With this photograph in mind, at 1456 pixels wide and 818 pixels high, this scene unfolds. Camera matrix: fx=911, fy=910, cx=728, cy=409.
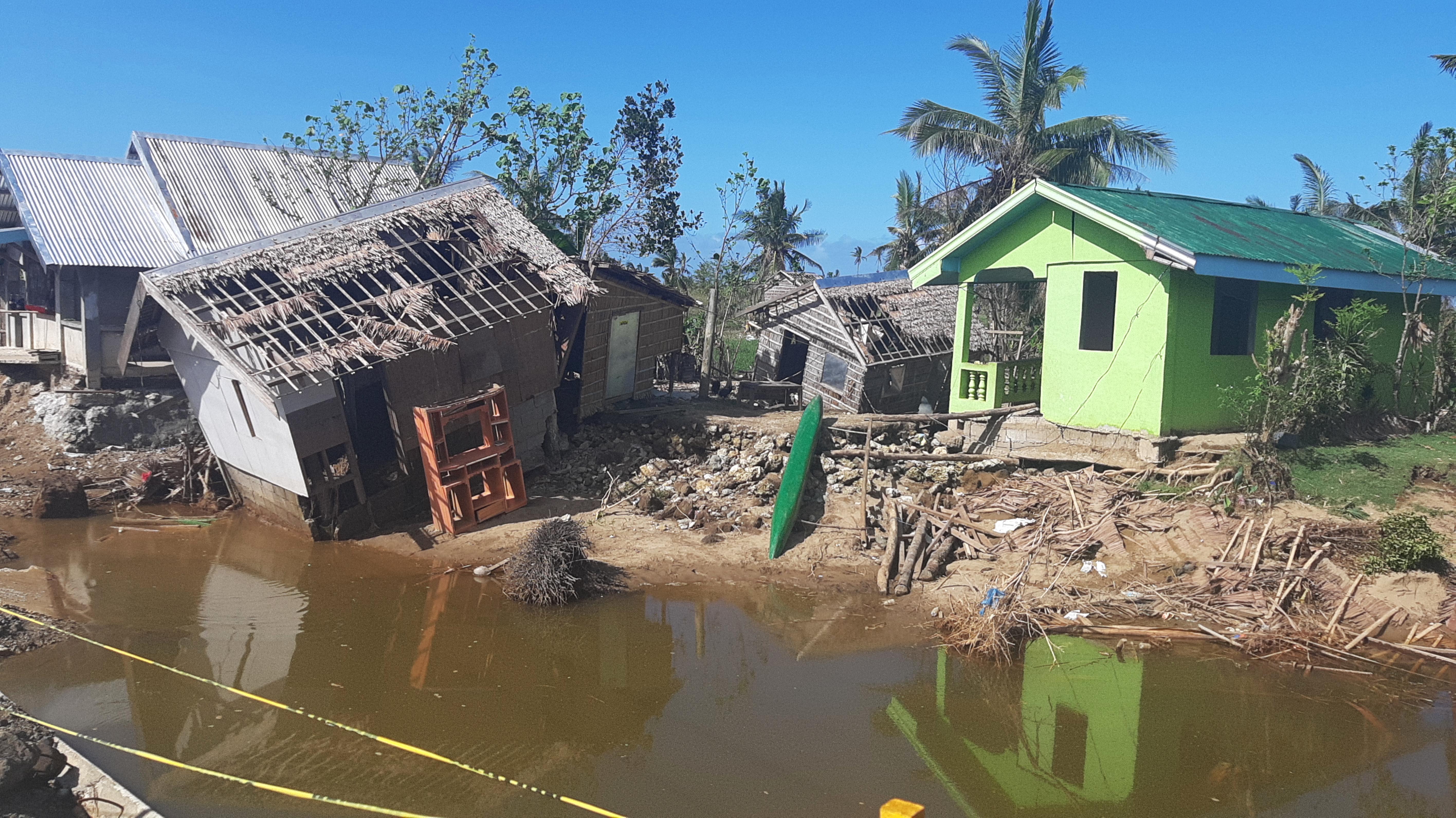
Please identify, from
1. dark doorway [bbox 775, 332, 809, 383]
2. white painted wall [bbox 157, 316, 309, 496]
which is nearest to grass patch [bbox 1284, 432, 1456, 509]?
dark doorway [bbox 775, 332, 809, 383]

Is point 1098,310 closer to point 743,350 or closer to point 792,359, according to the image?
point 792,359

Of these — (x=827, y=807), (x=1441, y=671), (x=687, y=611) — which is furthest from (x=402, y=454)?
(x=1441, y=671)

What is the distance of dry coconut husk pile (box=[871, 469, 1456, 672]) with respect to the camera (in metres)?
8.88

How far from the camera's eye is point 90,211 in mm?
17328

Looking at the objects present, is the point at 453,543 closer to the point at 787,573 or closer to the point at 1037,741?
the point at 787,573

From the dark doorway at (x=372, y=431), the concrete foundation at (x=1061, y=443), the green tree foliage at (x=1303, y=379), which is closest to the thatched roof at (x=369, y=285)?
the dark doorway at (x=372, y=431)

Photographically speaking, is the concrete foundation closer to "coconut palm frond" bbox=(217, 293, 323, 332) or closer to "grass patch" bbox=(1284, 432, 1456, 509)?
"grass patch" bbox=(1284, 432, 1456, 509)

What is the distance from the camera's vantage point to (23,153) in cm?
1825

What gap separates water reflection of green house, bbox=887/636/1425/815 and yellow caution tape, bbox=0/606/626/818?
110 inches

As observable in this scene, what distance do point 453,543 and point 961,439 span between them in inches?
304

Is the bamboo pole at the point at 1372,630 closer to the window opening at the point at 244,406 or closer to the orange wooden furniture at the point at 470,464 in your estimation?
the orange wooden furniture at the point at 470,464

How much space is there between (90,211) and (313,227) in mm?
7132

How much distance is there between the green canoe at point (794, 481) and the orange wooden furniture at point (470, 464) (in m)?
3.83

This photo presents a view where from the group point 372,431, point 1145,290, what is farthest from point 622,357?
point 1145,290
